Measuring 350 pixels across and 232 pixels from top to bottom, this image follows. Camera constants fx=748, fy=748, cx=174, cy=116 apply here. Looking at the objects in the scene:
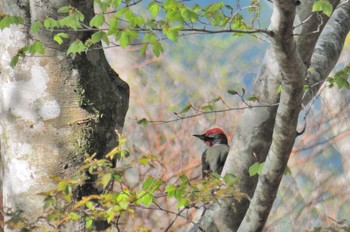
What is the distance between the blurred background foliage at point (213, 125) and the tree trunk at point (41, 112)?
539 centimetres

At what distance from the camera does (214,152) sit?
21.9 ft

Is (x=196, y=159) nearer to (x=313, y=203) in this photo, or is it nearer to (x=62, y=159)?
(x=313, y=203)

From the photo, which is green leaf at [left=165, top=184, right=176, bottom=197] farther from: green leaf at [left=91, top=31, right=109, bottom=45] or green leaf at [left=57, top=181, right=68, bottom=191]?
green leaf at [left=91, top=31, right=109, bottom=45]

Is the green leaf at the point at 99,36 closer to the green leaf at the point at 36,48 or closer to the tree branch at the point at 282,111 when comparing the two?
the green leaf at the point at 36,48

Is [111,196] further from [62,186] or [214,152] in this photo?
[214,152]

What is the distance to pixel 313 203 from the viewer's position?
11.1 meters

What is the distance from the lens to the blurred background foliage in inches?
398

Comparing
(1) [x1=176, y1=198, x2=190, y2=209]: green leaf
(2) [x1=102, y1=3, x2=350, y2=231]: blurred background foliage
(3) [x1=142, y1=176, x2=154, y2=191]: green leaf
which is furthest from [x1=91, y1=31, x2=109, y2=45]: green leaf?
(2) [x1=102, y1=3, x2=350, y2=231]: blurred background foliage

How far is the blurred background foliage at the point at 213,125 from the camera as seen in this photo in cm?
1012

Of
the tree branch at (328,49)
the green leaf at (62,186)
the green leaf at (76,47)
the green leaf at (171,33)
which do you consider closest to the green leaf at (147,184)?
the green leaf at (62,186)

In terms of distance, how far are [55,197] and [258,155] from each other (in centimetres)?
151

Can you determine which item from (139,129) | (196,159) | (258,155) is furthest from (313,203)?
(258,155)

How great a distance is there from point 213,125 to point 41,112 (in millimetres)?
6726

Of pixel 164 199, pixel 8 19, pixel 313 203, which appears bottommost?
pixel 313 203
